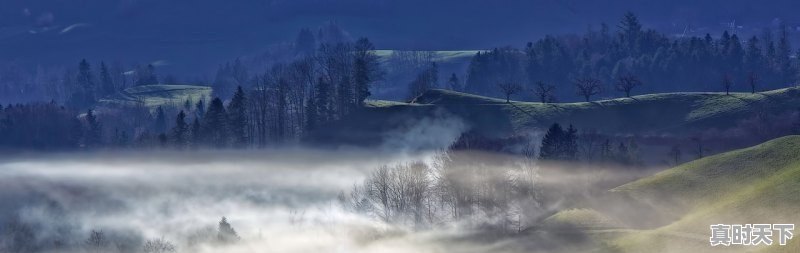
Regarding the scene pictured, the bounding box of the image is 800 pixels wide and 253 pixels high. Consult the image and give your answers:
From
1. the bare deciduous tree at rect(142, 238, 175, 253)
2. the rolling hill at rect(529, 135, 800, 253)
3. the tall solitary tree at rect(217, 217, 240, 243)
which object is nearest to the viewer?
the rolling hill at rect(529, 135, 800, 253)

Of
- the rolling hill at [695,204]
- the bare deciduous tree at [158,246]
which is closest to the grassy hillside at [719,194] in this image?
the rolling hill at [695,204]

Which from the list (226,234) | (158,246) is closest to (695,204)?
(226,234)

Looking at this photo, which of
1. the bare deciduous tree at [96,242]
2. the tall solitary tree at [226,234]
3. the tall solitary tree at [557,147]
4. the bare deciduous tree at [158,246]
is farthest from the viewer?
the bare deciduous tree at [96,242]

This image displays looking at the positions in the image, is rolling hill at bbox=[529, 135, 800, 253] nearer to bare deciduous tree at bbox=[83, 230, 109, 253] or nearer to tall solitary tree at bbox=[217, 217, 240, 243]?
tall solitary tree at bbox=[217, 217, 240, 243]

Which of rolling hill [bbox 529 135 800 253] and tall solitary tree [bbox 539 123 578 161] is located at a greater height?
tall solitary tree [bbox 539 123 578 161]

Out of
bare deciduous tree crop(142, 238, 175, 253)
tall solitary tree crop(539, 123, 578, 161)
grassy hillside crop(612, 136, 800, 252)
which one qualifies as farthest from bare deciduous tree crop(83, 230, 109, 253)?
grassy hillside crop(612, 136, 800, 252)

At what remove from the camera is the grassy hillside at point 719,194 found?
127188 mm

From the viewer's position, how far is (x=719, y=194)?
14188 centimetres

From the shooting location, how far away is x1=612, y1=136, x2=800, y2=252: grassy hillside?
12719 cm

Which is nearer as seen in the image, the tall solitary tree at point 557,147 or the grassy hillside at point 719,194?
the grassy hillside at point 719,194

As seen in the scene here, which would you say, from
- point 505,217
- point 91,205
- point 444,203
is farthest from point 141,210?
point 505,217

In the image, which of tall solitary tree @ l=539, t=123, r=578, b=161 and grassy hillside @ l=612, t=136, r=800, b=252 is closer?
grassy hillside @ l=612, t=136, r=800, b=252

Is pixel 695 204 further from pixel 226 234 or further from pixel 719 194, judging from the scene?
pixel 226 234

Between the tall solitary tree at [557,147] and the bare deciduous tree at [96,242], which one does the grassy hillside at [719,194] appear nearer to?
the tall solitary tree at [557,147]
